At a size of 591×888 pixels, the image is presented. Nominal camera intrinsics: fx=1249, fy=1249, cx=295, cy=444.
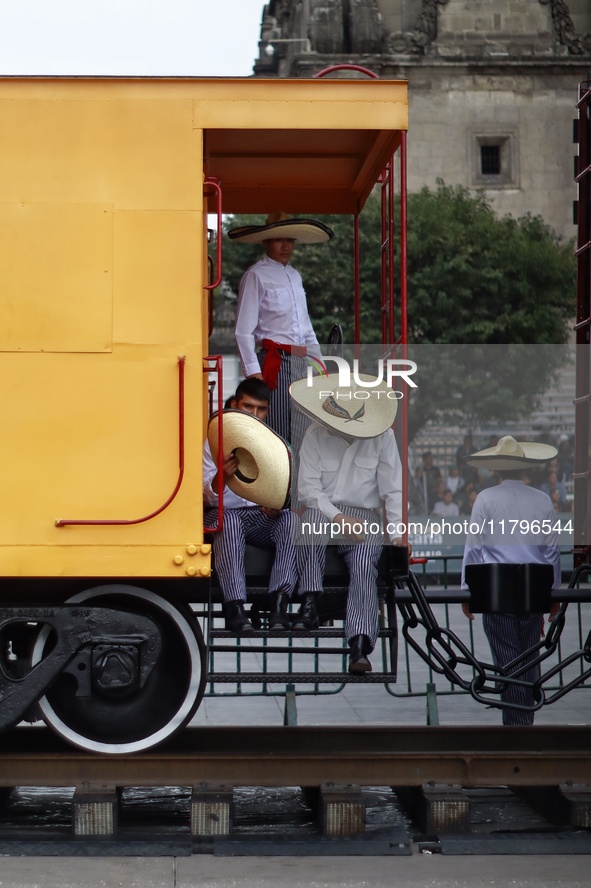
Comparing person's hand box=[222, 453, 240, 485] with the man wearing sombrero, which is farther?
the man wearing sombrero

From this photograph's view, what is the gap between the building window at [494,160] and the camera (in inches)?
1698

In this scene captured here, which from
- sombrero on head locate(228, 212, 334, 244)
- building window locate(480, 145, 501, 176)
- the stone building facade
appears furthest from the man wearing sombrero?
building window locate(480, 145, 501, 176)

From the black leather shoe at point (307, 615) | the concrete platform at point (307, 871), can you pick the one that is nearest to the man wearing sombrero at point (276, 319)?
the black leather shoe at point (307, 615)

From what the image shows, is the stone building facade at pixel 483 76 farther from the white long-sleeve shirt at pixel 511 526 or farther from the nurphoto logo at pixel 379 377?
the nurphoto logo at pixel 379 377

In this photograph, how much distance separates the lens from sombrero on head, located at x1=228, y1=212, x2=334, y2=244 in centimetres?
705

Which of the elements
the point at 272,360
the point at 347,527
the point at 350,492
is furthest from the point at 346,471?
the point at 272,360

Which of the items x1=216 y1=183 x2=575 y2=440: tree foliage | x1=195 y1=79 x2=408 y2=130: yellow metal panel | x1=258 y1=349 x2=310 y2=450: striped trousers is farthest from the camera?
x1=216 y1=183 x2=575 y2=440: tree foliage

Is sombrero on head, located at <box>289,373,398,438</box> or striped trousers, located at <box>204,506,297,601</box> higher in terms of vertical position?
sombrero on head, located at <box>289,373,398,438</box>

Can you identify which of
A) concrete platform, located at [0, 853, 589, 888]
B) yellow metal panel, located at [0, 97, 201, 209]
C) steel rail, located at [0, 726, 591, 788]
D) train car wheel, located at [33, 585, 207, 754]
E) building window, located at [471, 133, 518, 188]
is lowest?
concrete platform, located at [0, 853, 589, 888]

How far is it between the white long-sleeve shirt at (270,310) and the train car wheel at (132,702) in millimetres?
1534

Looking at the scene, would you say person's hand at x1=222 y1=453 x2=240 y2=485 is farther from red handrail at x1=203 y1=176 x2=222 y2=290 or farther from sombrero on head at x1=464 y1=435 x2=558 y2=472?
sombrero on head at x1=464 y1=435 x2=558 y2=472

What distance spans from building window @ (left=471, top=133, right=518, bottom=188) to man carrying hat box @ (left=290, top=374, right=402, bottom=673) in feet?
124

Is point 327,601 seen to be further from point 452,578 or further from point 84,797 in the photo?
point 452,578

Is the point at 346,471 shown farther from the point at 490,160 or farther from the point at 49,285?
the point at 490,160
